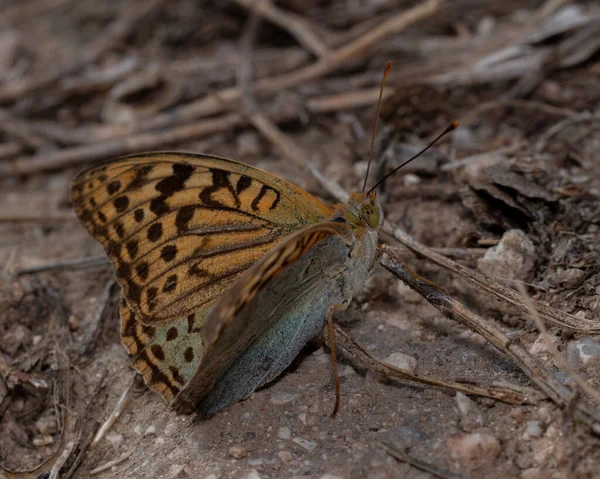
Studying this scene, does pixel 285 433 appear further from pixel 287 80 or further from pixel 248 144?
pixel 287 80

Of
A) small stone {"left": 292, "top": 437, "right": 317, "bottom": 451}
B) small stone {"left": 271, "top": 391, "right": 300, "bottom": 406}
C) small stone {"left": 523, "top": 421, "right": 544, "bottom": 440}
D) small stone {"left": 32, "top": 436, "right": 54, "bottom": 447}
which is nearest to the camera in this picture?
small stone {"left": 523, "top": 421, "right": 544, "bottom": 440}

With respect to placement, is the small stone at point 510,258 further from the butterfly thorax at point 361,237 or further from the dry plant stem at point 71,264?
the dry plant stem at point 71,264

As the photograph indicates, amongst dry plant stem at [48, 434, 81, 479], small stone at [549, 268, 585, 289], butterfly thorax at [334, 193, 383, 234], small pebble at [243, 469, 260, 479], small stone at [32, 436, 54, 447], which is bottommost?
small stone at [32, 436, 54, 447]

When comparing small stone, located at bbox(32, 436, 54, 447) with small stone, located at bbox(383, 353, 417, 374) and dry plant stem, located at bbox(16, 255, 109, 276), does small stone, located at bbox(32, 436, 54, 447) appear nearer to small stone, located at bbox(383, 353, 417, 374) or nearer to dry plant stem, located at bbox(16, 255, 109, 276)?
dry plant stem, located at bbox(16, 255, 109, 276)

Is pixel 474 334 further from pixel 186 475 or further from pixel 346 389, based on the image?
pixel 186 475

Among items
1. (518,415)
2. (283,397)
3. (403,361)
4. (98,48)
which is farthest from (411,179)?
(98,48)

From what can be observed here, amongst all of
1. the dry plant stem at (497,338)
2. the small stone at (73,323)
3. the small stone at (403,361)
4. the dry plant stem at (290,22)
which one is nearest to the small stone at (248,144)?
the dry plant stem at (290,22)

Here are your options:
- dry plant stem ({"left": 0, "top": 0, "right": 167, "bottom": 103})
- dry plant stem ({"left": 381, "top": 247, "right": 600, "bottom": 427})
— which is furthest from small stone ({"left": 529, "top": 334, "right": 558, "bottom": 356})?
dry plant stem ({"left": 0, "top": 0, "right": 167, "bottom": 103})
